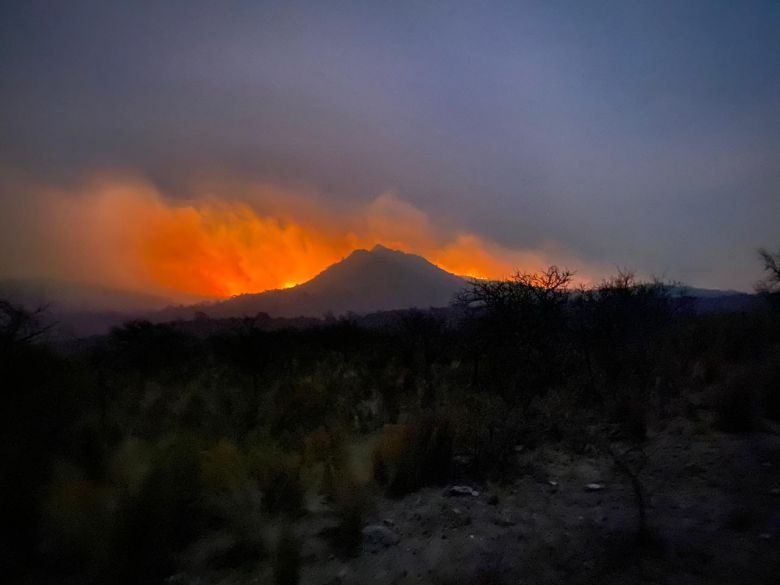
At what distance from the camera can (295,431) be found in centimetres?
1032

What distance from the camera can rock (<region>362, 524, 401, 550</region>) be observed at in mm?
5390

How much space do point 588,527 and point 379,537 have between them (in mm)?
2352

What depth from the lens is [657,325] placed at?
2016cm

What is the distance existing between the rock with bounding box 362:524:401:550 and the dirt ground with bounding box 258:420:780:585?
0.04ft

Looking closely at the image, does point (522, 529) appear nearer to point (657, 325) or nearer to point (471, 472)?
point (471, 472)

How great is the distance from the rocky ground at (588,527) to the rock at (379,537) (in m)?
0.01

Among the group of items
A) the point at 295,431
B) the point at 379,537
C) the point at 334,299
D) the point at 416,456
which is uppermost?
the point at 334,299

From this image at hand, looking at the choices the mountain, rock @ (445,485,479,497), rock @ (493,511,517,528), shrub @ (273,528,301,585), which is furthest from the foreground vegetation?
the mountain

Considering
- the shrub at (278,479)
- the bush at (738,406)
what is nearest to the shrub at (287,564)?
the shrub at (278,479)

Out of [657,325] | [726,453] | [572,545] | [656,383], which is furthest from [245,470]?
[657,325]

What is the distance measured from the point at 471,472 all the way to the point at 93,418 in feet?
22.4

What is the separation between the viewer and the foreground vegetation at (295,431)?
555 centimetres

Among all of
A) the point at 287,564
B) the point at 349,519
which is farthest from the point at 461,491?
the point at 287,564

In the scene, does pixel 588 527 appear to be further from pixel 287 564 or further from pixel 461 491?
pixel 287 564
